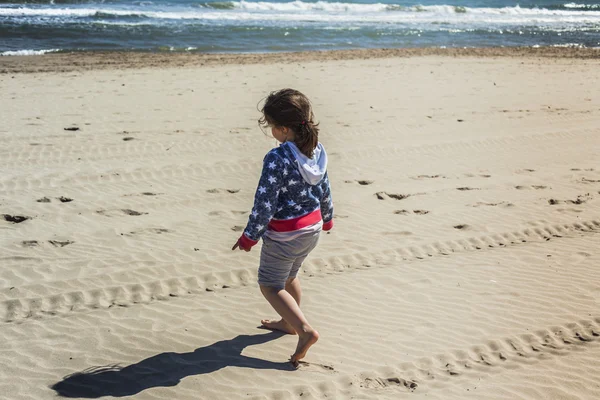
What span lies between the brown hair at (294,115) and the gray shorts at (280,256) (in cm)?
53

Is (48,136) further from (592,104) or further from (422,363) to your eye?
(592,104)

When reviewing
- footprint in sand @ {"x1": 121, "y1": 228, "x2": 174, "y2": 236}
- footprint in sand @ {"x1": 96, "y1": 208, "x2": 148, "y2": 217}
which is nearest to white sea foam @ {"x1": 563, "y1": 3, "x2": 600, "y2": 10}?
footprint in sand @ {"x1": 96, "y1": 208, "x2": 148, "y2": 217}

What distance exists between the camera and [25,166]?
8281 millimetres

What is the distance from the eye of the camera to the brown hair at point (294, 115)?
3.93 meters

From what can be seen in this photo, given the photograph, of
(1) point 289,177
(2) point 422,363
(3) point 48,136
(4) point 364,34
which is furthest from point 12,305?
(4) point 364,34

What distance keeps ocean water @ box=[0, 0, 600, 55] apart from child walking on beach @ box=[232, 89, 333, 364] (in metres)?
17.7

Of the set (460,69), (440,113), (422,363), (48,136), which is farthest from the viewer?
(460,69)

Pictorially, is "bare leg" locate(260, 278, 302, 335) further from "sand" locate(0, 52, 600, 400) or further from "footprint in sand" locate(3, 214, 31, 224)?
"footprint in sand" locate(3, 214, 31, 224)

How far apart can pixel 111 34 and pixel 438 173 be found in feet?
61.6

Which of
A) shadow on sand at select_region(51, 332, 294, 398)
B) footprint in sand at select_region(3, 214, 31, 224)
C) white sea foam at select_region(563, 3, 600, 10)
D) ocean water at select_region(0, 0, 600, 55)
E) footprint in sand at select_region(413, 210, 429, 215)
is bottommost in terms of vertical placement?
shadow on sand at select_region(51, 332, 294, 398)

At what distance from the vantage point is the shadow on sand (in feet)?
13.0

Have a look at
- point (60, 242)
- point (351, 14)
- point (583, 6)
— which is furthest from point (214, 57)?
point (583, 6)

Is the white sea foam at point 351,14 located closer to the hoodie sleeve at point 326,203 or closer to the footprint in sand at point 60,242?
the footprint in sand at point 60,242

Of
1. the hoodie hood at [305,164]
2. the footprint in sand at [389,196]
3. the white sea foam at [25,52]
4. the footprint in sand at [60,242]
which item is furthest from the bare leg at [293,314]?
the white sea foam at [25,52]
